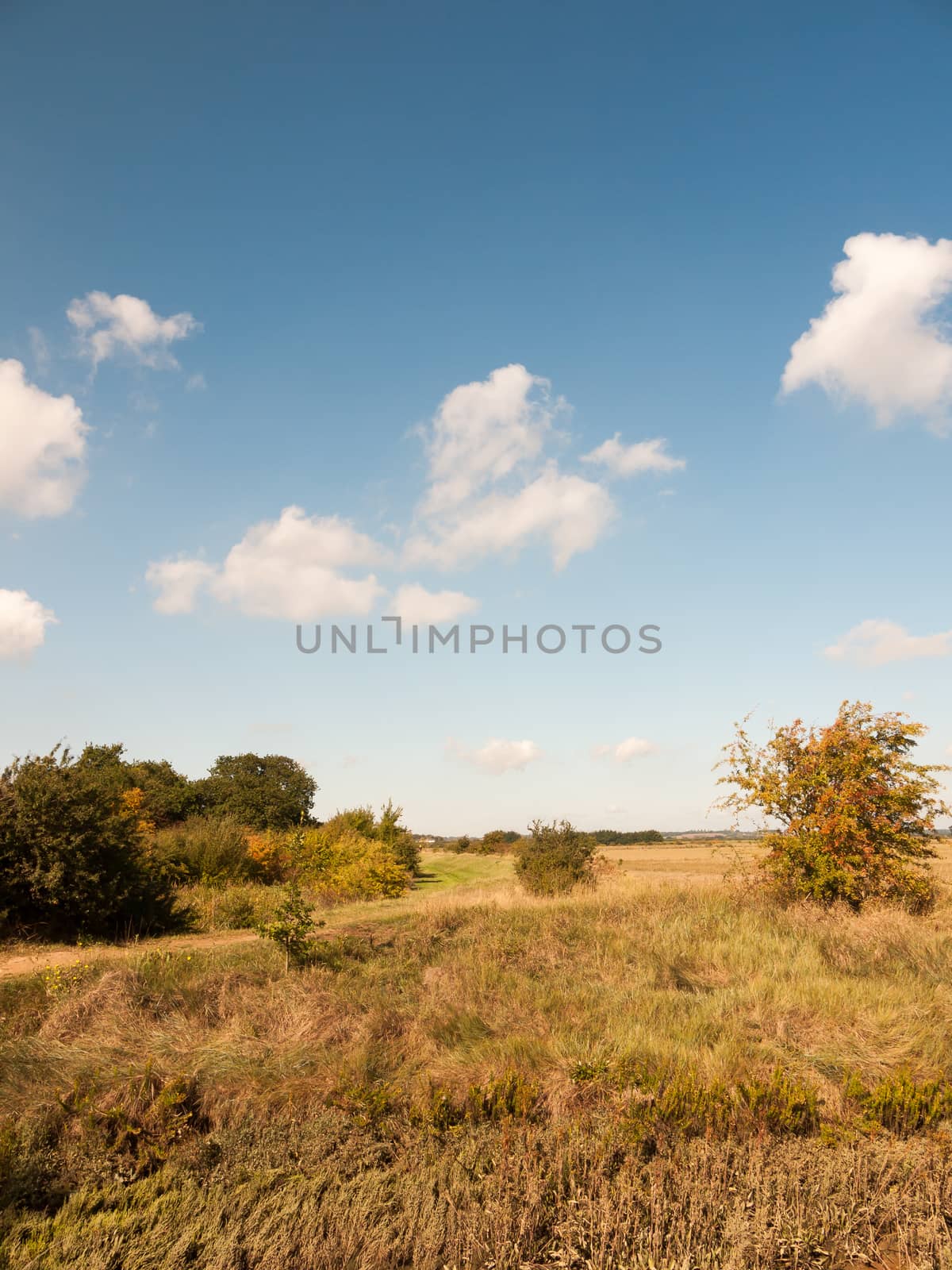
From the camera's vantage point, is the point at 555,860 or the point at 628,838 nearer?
the point at 555,860

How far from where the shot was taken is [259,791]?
145ft

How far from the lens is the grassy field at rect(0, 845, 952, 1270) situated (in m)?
4.08

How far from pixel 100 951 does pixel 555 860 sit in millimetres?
13715

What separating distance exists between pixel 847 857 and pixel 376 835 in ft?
80.0

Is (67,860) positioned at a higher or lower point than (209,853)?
higher

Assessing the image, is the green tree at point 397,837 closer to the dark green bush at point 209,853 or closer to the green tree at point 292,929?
the dark green bush at point 209,853

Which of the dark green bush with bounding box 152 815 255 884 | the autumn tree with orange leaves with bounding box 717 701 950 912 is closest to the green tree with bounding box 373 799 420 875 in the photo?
the dark green bush with bounding box 152 815 255 884

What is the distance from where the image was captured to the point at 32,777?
44.8ft

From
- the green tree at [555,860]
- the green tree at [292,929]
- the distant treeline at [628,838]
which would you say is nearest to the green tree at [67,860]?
the green tree at [292,929]

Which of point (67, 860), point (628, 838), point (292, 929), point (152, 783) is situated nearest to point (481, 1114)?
point (292, 929)

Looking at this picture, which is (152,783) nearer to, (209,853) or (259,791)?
(259,791)

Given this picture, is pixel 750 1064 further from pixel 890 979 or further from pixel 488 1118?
pixel 890 979

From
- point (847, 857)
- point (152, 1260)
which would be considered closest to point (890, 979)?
point (847, 857)

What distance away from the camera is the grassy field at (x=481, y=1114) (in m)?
4.08
